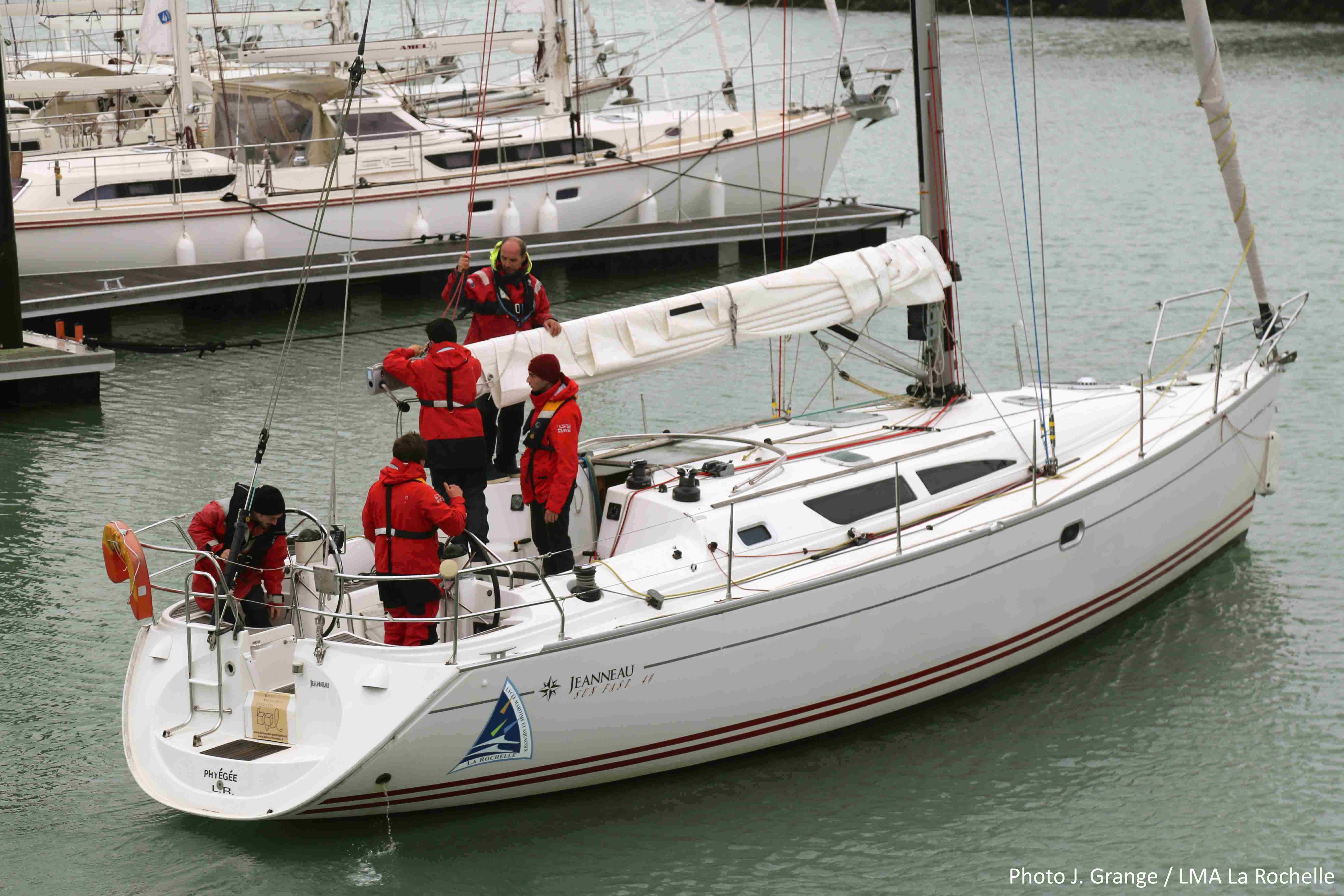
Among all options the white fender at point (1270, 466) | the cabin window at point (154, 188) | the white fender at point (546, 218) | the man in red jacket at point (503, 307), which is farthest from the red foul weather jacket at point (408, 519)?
the white fender at point (546, 218)

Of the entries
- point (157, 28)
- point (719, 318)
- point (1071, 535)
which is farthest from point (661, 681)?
point (157, 28)

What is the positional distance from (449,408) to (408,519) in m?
1.11

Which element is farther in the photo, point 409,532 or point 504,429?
point 504,429

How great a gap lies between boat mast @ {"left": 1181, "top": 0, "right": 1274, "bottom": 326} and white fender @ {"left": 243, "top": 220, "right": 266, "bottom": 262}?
1346 cm

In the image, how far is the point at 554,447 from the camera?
865cm

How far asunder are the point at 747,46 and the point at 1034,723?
37.6 meters

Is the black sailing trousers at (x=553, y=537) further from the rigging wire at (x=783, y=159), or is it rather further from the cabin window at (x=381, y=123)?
the cabin window at (x=381, y=123)

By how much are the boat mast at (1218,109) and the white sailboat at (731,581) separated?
5 centimetres

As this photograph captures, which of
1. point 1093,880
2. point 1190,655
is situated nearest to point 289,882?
point 1093,880

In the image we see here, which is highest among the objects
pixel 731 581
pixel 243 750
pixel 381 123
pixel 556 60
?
pixel 556 60

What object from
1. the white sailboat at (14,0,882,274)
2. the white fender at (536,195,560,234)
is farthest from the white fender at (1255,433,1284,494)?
the white fender at (536,195,560,234)

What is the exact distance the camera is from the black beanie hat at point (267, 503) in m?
8.02

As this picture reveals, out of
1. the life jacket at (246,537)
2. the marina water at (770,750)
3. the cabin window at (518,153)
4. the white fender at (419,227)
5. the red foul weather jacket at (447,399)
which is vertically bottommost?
the marina water at (770,750)

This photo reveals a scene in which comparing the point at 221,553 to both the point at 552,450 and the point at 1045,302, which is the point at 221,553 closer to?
→ the point at 552,450
